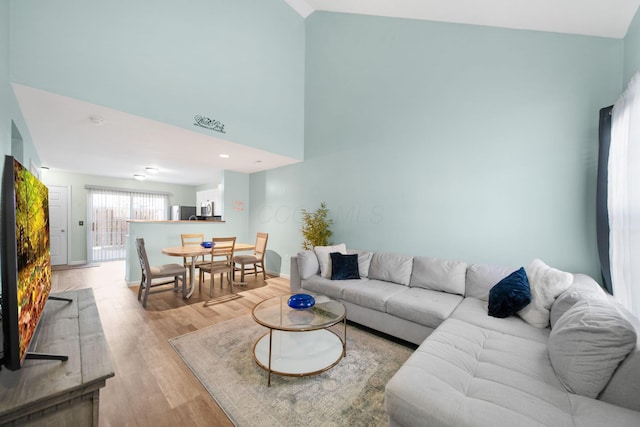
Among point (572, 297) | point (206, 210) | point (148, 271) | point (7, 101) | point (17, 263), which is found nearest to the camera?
point (17, 263)

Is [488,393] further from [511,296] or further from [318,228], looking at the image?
[318,228]

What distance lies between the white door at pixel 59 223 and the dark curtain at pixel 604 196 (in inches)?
375

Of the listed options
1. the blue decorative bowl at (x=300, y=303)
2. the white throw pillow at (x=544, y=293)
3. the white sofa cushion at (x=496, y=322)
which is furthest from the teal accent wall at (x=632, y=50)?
the blue decorative bowl at (x=300, y=303)

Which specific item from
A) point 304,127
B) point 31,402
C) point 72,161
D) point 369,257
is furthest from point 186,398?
point 72,161

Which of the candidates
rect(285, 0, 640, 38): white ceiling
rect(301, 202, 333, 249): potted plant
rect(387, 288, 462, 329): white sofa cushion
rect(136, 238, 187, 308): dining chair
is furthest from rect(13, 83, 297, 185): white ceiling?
rect(387, 288, 462, 329): white sofa cushion

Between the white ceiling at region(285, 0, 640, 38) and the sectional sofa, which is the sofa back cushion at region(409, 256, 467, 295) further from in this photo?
the white ceiling at region(285, 0, 640, 38)

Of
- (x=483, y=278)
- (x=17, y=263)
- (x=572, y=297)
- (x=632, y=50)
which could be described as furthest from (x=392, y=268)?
(x=17, y=263)

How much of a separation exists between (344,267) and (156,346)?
218 cm

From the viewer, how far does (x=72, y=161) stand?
486cm

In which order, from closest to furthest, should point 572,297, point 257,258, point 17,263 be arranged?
1. point 17,263
2. point 572,297
3. point 257,258

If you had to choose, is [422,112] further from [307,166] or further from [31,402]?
[31,402]

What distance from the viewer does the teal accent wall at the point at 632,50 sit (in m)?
1.92

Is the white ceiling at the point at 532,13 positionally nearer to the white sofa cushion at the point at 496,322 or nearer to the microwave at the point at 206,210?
the white sofa cushion at the point at 496,322

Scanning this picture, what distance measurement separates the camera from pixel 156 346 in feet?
7.80
